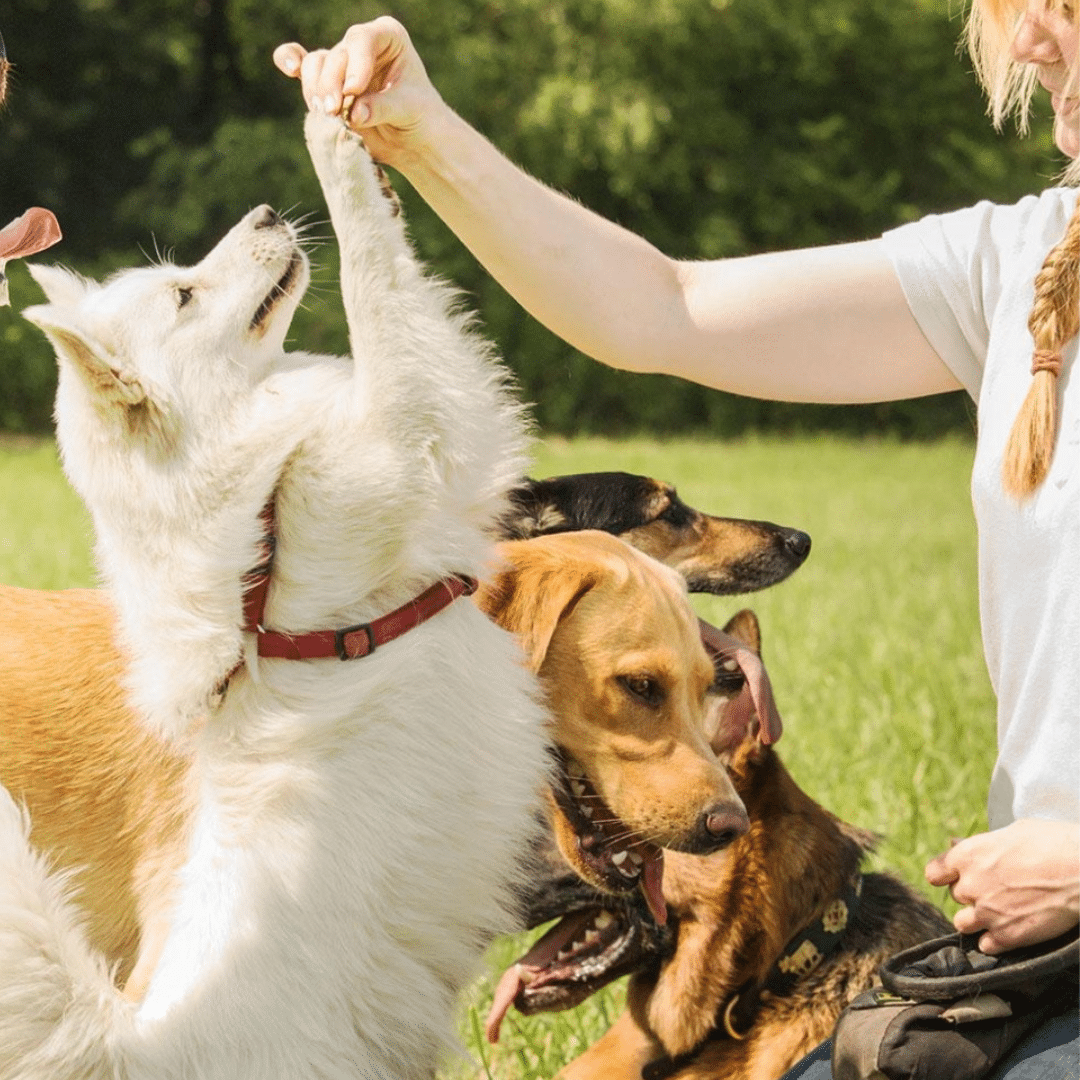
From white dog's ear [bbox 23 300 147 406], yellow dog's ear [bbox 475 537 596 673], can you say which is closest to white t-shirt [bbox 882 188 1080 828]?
yellow dog's ear [bbox 475 537 596 673]

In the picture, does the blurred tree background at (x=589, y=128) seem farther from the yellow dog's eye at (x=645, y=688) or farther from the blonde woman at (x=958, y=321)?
the yellow dog's eye at (x=645, y=688)

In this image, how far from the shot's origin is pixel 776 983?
2791mm

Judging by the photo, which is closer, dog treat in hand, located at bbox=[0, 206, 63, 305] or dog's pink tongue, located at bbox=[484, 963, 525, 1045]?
dog treat in hand, located at bbox=[0, 206, 63, 305]

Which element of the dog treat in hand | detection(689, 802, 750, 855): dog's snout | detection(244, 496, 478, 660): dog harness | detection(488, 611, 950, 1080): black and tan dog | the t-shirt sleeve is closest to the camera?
the dog treat in hand

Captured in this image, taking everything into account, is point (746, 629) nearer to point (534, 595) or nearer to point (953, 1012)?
point (534, 595)

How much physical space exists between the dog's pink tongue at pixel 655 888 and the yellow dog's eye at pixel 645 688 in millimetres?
333

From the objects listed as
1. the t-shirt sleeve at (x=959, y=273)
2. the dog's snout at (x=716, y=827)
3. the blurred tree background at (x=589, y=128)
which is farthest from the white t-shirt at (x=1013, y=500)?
the blurred tree background at (x=589, y=128)

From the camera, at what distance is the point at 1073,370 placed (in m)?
2.29

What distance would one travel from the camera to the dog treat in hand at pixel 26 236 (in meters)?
1.91

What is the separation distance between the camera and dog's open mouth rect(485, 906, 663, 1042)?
2824 millimetres

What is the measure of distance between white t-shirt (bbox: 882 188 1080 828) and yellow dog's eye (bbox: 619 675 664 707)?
55 centimetres

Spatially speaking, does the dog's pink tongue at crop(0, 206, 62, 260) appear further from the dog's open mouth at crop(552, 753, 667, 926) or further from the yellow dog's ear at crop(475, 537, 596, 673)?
the dog's open mouth at crop(552, 753, 667, 926)

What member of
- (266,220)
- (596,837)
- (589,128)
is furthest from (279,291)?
(589,128)

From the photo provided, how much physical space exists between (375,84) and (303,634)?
0.90 meters
